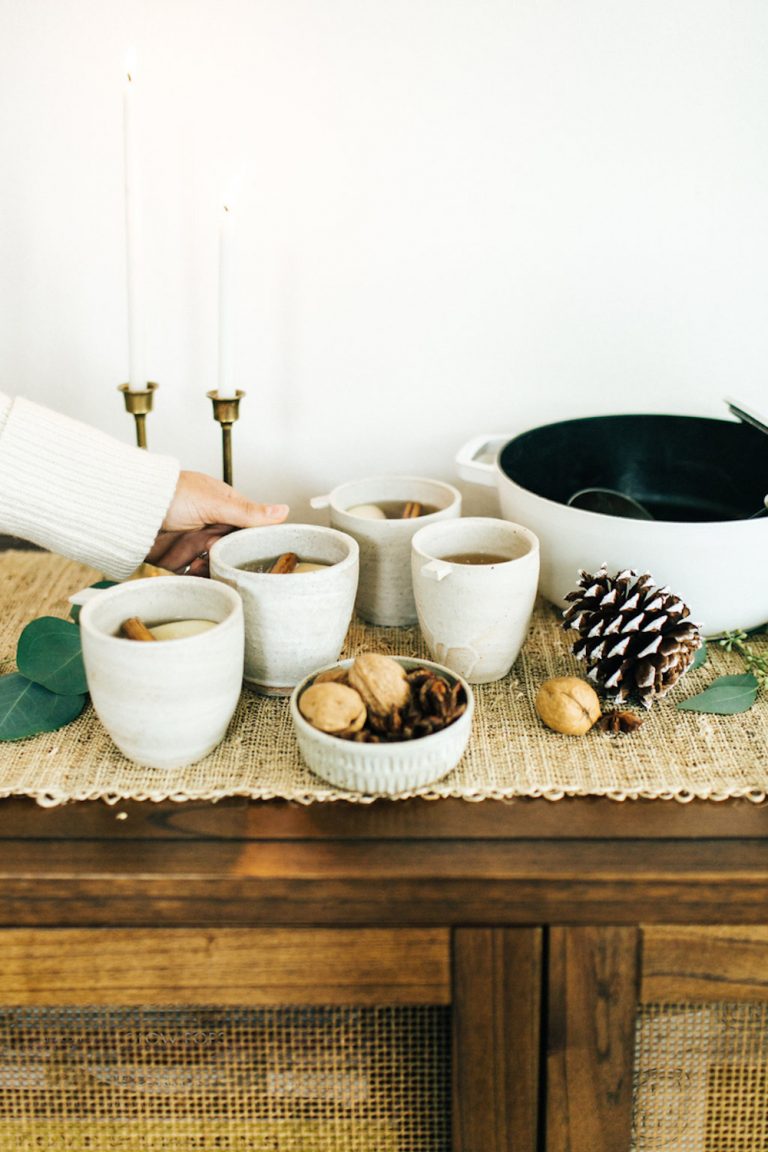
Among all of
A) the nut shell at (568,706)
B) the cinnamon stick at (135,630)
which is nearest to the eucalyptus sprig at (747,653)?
the nut shell at (568,706)

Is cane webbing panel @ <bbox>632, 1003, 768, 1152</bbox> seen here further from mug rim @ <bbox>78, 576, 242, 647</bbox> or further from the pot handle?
the pot handle

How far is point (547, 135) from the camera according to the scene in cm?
105

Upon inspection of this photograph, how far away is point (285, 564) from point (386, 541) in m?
0.11

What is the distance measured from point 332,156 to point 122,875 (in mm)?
772

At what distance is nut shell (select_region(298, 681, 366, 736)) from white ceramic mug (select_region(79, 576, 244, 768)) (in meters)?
0.07

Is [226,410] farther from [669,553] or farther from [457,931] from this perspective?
[457,931]

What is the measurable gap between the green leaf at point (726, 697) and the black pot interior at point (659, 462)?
0.84ft

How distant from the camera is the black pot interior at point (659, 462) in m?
1.04

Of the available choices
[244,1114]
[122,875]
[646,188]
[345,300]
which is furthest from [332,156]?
[244,1114]

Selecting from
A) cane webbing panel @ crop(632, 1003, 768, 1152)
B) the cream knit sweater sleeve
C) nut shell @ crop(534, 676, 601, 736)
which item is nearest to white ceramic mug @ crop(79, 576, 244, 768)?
the cream knit sweater sleeve

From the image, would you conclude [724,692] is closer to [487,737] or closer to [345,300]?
[487,737]

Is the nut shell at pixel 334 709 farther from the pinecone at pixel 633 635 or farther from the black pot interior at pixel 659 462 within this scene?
the black pot interior at pixel 659 462

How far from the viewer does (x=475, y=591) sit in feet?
2.67

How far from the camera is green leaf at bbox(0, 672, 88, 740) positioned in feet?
2.60
